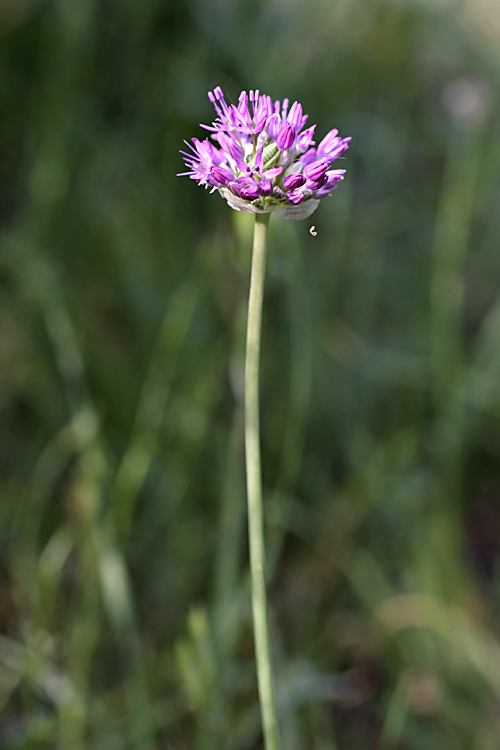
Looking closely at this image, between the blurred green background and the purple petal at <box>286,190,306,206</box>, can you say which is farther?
the blurred green background

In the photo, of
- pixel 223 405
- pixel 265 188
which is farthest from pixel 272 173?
pixel 223 405

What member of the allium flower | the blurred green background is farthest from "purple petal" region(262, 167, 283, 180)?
the blurred green background

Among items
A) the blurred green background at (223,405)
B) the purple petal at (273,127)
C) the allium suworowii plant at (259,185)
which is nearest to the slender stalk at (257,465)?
the allium suworowii plant at (259,185)

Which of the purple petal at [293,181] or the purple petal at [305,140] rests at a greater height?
the purple petal at [305,140]

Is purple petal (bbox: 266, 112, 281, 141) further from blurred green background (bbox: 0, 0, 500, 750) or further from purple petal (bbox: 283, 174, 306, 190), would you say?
blurred green background (bbox: 0, 0, 500, 750)

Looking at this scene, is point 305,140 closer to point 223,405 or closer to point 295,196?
point 295,196

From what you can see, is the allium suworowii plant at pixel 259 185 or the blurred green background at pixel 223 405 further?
the blurred green background at pixel 223 405

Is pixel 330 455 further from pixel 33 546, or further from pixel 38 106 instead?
pixel 38 106

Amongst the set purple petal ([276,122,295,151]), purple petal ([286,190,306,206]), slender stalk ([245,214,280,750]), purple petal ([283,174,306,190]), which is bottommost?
slender stalk ([245,214,280,750])

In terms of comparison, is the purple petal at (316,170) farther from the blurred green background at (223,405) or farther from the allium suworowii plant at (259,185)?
the blurred green background at (223,405)
